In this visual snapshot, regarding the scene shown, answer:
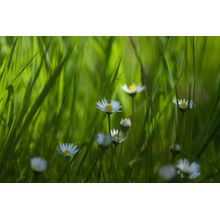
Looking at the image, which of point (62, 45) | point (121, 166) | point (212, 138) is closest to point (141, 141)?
point (121, 166)

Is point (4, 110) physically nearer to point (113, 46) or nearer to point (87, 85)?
point (87, 85)

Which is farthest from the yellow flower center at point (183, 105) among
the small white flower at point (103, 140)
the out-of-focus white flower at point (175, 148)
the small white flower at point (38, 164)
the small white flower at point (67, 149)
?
the small white flower at point (38, 164)

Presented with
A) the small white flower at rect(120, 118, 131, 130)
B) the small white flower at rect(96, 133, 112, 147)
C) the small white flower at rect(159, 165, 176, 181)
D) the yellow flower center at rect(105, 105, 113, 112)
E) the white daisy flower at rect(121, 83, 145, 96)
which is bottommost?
the small white flower at rect(159, 165, 176, 181)

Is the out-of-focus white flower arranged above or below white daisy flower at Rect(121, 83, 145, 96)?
below

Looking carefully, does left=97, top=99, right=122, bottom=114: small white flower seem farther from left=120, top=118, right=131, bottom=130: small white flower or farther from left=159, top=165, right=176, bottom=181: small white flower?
left=159, top=165, right=176, bottom=181: small white flower

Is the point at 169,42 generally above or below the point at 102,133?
above

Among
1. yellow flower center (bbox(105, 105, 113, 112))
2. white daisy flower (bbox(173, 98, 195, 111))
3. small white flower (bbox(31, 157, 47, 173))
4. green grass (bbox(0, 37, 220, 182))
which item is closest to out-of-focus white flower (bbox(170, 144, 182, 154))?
green grass (bbox(0, 37, 220, 182))

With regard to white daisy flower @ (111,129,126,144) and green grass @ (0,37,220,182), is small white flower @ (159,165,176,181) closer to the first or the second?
green grass @ (0,37,220,182)
